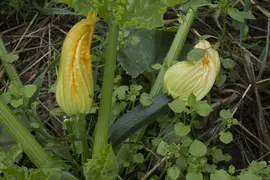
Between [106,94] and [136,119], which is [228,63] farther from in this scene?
[106,94]

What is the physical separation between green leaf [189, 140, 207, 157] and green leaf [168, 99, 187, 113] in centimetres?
10

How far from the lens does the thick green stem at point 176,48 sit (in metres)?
1.62

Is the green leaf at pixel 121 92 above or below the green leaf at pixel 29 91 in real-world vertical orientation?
below

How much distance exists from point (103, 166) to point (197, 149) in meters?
0.25

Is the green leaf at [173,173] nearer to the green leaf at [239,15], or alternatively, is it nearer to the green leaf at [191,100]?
the green leaf at [191,100]

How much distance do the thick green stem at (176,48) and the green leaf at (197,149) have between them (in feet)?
1.01

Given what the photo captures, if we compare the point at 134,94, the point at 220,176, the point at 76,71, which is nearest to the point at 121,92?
the point at 134,94

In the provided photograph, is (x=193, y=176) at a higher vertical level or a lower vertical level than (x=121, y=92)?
lower

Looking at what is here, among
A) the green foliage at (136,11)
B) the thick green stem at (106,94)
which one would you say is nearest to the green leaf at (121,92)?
the thick green stem at (106,94)

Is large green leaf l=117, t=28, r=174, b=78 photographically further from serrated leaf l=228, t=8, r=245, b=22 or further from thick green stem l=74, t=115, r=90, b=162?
thick green stem l=74, t=115, r=90, b=162

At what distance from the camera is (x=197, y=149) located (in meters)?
1.33

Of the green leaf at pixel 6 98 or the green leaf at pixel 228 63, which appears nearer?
the green leaf at pixel 6 98

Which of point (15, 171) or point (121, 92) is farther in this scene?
point (121, 92)

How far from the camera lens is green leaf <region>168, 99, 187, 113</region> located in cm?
138
